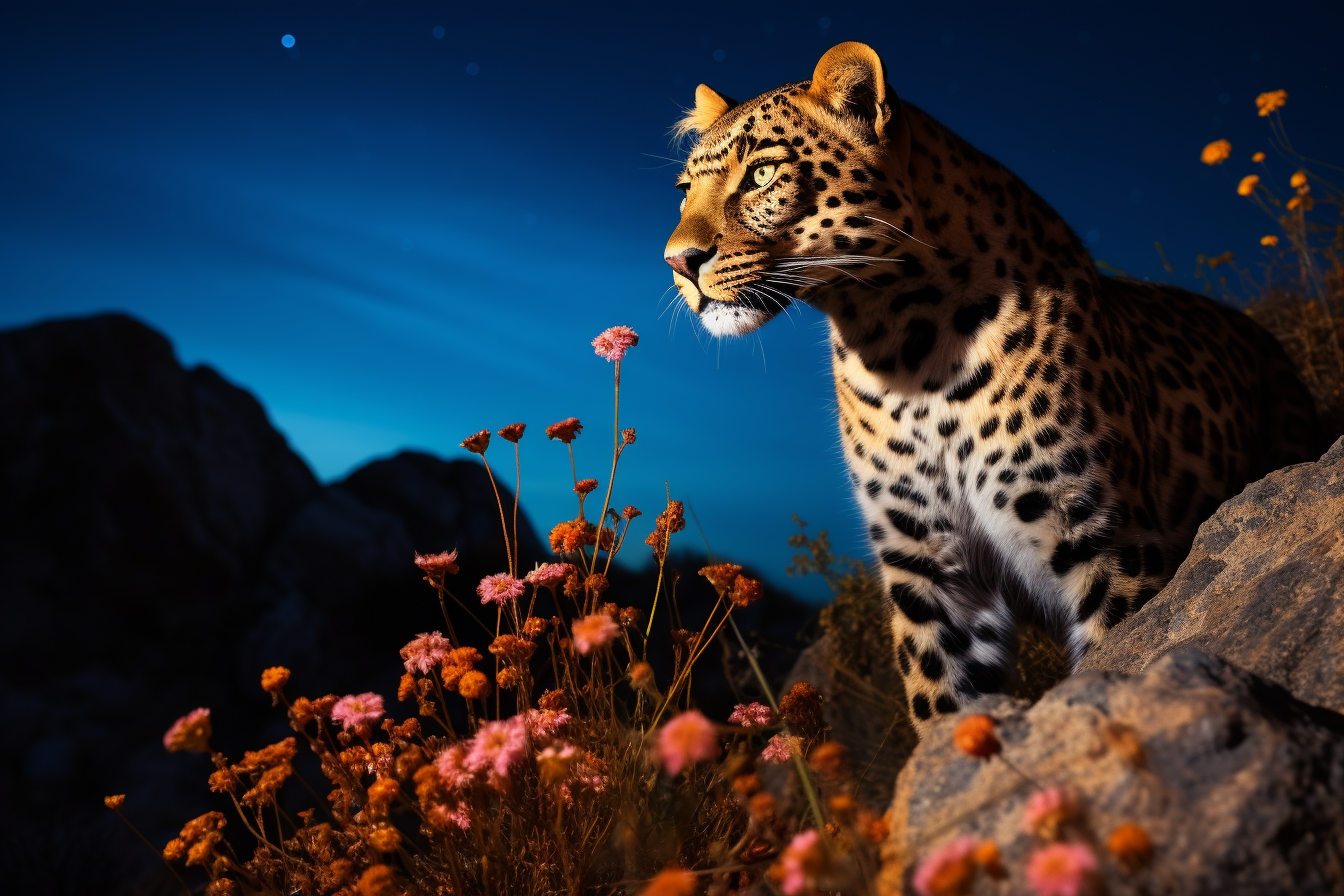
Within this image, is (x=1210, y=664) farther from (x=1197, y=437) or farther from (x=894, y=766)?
(x=894, y=766)

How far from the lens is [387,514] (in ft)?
44.4

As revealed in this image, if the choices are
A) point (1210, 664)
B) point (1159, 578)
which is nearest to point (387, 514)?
point (1159, 578)

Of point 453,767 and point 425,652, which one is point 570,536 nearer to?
point 425,652

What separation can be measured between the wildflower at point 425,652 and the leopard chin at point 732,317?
142 cm

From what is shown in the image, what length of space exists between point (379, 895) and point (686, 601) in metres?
10.7

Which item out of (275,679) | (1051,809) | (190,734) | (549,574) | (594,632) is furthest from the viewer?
(549,574)

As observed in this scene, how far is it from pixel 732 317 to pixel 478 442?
0.99 metres

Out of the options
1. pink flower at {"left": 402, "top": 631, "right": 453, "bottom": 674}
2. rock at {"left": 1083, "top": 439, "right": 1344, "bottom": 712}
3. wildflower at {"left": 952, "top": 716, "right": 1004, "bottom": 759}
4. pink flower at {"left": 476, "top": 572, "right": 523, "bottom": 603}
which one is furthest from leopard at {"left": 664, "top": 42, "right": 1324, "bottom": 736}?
wildflower at {"left": 952, "top": 716, "right": 1004, "bottom": 759}

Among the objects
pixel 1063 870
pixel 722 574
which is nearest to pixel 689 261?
pixel 722 574

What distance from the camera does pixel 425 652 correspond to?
7.96 ft

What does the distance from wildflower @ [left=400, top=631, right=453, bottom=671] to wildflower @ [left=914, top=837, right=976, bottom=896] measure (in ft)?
5.17

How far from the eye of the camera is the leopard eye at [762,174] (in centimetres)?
316

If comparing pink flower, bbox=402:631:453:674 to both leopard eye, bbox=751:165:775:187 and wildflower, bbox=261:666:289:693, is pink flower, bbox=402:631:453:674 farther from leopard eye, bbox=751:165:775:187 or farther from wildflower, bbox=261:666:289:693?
leopard eye, bbox=751:165:775:187

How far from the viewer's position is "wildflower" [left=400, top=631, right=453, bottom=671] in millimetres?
2385
